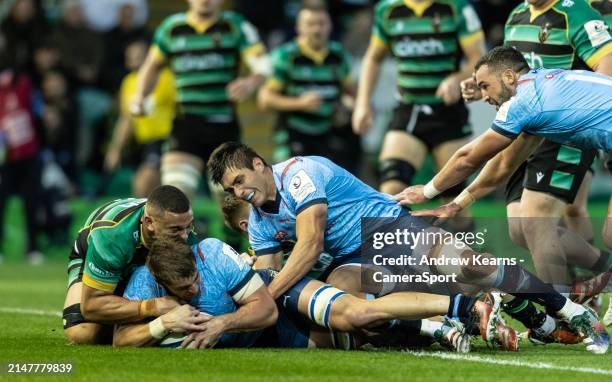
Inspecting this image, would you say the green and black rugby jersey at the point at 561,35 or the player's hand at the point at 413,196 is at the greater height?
the green and black rugby jersey at the point at 561,35

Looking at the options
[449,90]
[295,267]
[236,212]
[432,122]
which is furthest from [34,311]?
[449,90]

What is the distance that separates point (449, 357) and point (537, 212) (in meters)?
2.07

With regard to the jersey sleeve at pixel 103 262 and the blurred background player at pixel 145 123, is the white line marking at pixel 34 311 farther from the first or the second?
the blurred background player at pixel 145 123

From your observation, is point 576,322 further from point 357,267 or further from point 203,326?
point 203,326

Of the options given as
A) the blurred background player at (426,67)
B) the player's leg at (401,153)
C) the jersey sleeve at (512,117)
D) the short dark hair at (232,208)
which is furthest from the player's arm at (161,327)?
the blurred background player at (426,67)

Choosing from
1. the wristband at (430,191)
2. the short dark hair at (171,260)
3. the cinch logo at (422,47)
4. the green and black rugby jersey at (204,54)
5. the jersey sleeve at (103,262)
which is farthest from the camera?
the green and black rugby jersey at (204,54)

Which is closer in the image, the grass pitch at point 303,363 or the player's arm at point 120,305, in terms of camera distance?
the grass pitch at point 303,363

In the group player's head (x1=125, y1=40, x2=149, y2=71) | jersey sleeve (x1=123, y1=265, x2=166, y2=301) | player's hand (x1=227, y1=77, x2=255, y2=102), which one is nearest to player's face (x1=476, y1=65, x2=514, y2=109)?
jersey sleeve (x1=123, y1=265, x2=166, y2=301)

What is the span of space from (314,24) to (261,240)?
20.8 ft

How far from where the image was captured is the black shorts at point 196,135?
12.8m

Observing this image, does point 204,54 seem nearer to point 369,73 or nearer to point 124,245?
point 369,73

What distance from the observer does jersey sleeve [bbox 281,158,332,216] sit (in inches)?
304

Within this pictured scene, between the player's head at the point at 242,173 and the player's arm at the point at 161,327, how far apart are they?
82 cm

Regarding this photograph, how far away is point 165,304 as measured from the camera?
7477 millimetres
